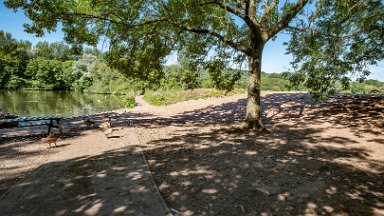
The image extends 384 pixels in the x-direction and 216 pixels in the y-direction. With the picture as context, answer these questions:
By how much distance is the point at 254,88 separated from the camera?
38.7ft

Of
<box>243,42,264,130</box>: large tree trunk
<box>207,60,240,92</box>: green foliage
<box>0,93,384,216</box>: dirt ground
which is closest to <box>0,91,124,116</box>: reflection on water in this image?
<box>0,93,384,216</box>: dirt ground

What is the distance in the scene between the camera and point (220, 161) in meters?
8.25

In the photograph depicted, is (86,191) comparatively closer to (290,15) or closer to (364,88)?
(290,15)

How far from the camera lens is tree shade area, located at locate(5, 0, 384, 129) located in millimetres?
10578

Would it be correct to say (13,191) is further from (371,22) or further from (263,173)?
(371,22)

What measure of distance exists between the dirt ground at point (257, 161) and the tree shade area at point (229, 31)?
1982 mm

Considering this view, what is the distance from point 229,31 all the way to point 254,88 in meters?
2.65

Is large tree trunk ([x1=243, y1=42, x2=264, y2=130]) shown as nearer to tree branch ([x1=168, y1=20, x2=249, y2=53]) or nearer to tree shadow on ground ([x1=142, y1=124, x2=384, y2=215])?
tree branch ([x1=168, y1=20, x2=249, y2=53])

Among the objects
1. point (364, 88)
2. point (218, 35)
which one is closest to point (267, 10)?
point (218, 35)

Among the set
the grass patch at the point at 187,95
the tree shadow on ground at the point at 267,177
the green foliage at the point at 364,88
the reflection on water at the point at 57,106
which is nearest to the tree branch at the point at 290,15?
the tree shadow on ground at the point at 267,177

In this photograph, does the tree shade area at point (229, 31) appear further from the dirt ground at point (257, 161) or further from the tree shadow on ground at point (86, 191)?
the tree shadow on ground at point (86, 191)

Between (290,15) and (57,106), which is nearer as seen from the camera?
(290,15)

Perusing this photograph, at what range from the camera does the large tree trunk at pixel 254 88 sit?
11531mm

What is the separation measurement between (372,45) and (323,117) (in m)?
3.93
